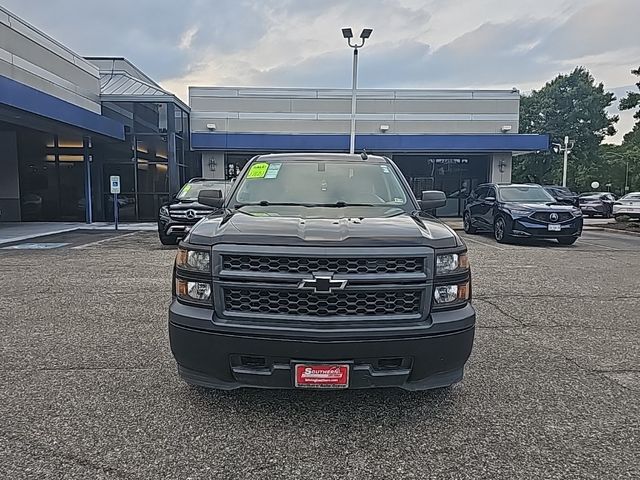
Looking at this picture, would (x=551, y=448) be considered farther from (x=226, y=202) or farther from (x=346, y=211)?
(x=226, y=202)

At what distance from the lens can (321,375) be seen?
9.73 ft

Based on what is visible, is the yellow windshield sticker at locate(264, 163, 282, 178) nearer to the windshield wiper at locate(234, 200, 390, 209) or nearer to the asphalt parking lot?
the windshield wiper at locate(234, 200, 390, 209)

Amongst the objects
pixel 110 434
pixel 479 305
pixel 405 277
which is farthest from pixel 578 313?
pixel 110 434

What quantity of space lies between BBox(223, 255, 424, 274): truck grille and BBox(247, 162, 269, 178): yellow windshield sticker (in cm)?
189

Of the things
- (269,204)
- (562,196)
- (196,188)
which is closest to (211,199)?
(269,204)

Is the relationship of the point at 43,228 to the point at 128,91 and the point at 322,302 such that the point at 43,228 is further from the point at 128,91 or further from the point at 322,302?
the point at 322,302

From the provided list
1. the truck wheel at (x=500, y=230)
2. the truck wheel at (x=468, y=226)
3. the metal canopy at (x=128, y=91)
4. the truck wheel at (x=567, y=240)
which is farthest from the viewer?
the metal canopy at (x=128, y=91)

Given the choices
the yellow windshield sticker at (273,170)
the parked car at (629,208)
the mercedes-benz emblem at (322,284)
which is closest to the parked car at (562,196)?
the parked car at (629,208)

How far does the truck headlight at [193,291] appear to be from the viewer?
3098 millimetres

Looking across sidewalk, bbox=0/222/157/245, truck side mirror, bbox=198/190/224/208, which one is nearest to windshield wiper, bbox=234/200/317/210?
truck side mirror, bbox=198/190/224/208

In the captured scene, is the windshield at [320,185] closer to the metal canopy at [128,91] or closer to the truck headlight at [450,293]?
the truck headlight at [450,293]

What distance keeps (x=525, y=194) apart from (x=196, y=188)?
8.62m

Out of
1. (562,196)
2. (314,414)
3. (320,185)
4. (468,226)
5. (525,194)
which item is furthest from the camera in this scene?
(562,196)

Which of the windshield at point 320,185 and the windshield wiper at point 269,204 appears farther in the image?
the windshield at point 320,185
